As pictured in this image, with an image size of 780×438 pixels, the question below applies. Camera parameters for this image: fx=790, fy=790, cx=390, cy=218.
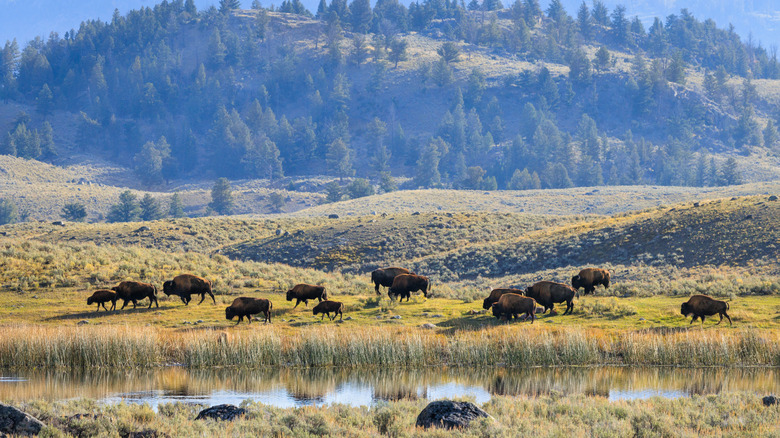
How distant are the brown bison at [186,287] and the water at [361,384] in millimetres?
10115

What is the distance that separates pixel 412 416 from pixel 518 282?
39634 mm

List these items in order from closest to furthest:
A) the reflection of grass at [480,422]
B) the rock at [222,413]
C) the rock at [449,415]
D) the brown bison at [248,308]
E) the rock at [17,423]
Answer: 1. the rock at [17,423]
2. the reflection of grass at [480,422]
3. the rock at [449,415]
4. the rock at [222,413]
5. the brown bison at [248,308]

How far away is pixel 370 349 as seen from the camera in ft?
85.0

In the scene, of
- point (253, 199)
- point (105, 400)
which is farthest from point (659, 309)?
point (253, 199)

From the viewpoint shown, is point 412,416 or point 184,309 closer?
point 412,416

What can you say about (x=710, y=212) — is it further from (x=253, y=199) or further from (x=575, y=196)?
(x=253, y=199)

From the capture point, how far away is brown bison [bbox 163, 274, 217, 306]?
1383 inches

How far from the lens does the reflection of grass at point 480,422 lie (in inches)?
597

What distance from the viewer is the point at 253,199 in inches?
7264

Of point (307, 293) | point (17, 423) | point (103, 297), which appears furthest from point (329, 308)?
point (17, 423)

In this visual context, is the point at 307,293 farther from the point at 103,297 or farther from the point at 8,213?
the point at 8,213

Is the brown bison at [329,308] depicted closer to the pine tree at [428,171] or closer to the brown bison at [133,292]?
the brown bison at [133,292]

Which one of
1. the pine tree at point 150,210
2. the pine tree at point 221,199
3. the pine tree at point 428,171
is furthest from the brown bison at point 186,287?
the pine tree at point 428,171

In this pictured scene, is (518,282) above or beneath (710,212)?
beneath
